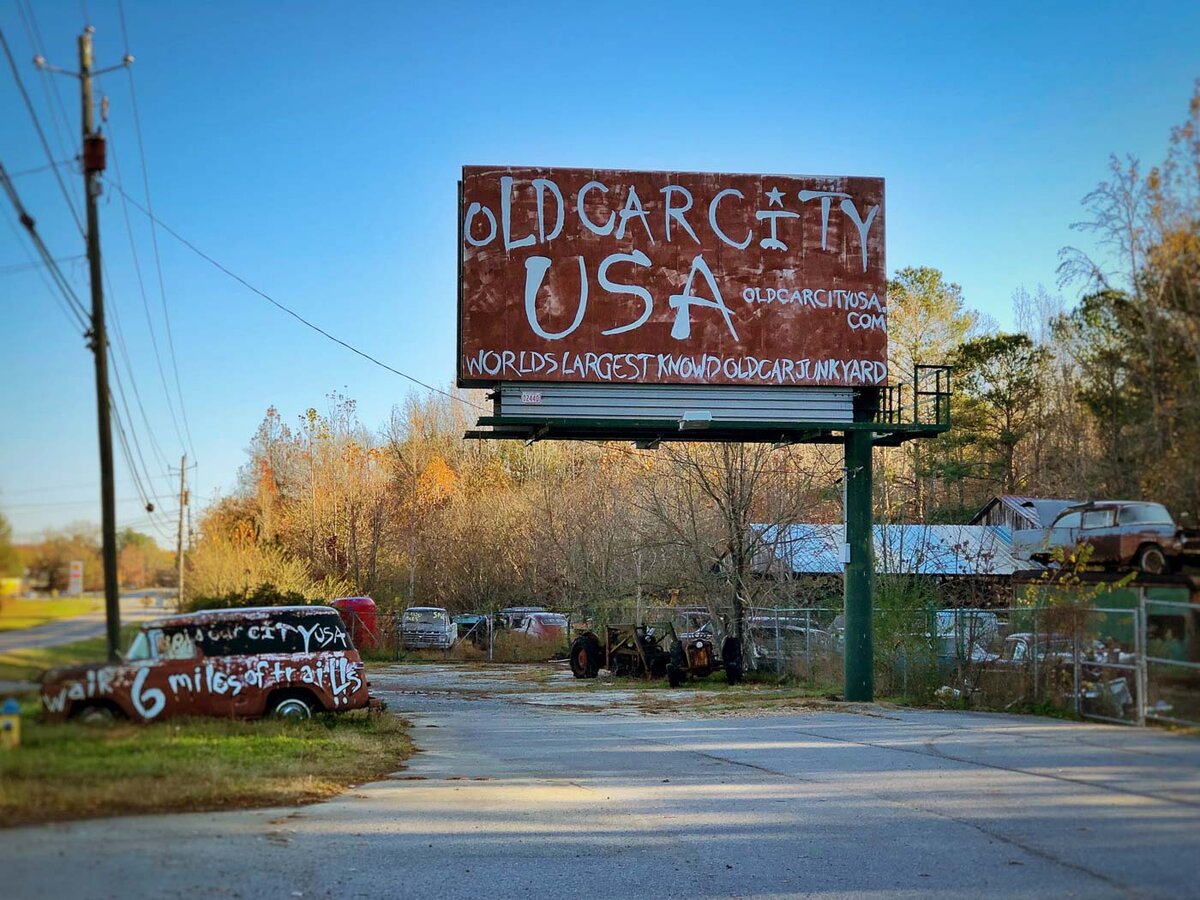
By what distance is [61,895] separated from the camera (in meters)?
4.25

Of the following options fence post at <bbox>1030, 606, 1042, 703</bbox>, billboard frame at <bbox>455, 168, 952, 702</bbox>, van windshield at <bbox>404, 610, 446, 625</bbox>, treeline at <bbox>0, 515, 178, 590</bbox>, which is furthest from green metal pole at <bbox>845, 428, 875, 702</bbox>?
van windshield at <bbox>404, 610, 446, 625</bbox>

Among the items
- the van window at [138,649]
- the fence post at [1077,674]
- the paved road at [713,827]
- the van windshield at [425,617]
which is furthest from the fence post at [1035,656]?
the van windshield at [425,617]

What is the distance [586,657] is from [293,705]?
78.2 feet

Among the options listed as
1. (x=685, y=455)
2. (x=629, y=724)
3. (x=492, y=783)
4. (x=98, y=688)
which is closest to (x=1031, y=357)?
(x=98, y=688)

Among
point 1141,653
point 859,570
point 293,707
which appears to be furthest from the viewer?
point 859,570

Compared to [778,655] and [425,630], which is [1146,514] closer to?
[778,655]

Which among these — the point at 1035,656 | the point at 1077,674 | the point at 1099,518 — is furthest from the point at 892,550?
the point at 1099,518

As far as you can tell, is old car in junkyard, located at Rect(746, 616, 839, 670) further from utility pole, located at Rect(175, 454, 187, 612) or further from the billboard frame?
utility pole, located at Rect(175, 454, 187, 612)

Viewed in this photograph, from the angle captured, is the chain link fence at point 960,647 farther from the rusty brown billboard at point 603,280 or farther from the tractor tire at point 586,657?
the rusty brown billboard at point 603,280

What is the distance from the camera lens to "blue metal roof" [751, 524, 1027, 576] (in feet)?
49.1

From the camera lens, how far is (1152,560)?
5.45m

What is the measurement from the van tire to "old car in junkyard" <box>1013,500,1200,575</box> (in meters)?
7.77

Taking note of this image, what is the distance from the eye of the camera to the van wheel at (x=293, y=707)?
37.2ft

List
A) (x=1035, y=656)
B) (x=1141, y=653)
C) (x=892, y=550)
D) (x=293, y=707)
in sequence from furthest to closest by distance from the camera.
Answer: (x=892, y=550)
(x=293, y=707)
(x=1035, y=656)
(x=1141, y=653)
